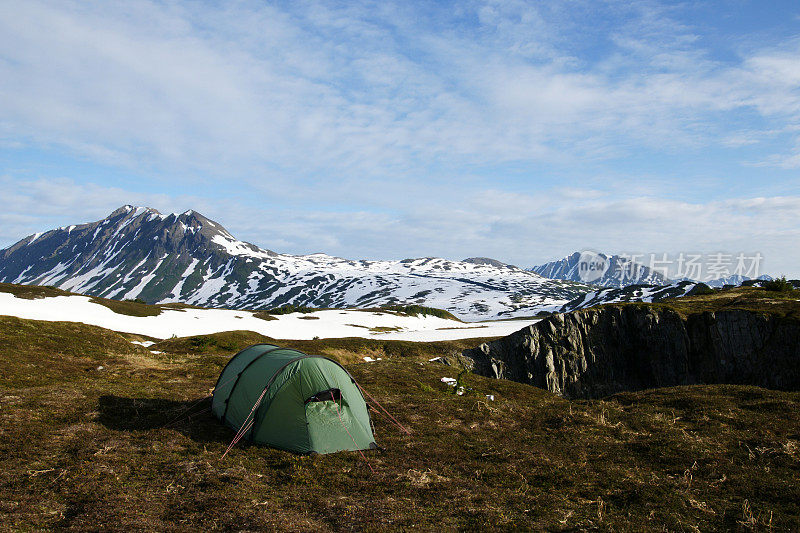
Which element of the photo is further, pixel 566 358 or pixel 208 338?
pixel 566 358

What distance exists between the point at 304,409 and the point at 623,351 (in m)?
62.0

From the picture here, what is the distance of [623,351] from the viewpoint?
6444 centimetres

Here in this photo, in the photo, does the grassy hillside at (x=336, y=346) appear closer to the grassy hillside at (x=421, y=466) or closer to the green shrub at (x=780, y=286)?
the grassy hillside at (x=421, y=466)

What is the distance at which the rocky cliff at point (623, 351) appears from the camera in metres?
51.9

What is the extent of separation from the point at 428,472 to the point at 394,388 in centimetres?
1581

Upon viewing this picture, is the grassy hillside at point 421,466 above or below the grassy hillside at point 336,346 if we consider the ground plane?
above

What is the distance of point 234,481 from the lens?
13.3m

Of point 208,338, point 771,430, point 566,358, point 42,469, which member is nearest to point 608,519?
point 771,430

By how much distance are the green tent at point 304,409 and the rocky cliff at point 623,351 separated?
45.1 metres

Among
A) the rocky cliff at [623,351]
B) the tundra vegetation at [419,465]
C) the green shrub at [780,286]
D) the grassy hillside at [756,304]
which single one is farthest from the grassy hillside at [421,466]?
the green shrub at [780,286]

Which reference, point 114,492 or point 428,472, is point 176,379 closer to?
point 114,492

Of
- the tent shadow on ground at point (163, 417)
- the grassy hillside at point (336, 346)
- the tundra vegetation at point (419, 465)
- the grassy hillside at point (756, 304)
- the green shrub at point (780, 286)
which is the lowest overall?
the grassy hillside at point (336, 346)

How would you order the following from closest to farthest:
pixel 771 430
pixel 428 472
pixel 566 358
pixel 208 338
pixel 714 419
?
pixel 428 472 → pixel 771 430 → pixel 714 419 → pixel 208 338 → pixel 566 358

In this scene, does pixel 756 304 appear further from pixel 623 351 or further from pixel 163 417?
pixel 163 417
